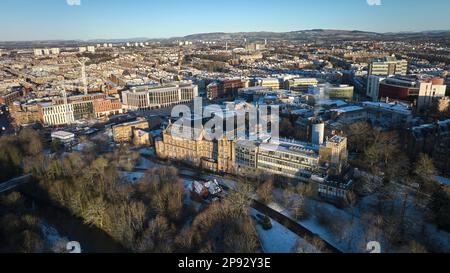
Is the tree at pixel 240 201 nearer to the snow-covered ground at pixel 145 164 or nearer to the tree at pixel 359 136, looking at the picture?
the snow-covered ground at pixel 145 164

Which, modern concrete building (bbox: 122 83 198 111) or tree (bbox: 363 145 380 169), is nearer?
tree (bbox: 363 145 380 169)

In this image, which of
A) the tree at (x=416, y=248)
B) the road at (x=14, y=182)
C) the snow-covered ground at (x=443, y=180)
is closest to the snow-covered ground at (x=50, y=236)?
the road at (x=14, y=182)

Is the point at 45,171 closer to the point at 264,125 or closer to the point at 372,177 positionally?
the point at 264,125

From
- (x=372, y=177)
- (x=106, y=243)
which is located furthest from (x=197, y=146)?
(x=372, y=177)

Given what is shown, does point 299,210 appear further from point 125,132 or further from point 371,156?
point 125,132

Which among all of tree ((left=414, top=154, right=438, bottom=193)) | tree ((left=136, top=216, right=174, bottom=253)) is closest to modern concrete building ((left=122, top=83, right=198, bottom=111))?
tree ((left=136, top=216, right=174, bottom=253))

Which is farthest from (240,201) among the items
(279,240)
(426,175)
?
(426,175)

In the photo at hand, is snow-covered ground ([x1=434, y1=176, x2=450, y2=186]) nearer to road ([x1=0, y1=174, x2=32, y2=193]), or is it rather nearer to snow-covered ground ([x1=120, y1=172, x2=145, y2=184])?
snow-covered ground ([x1=120, y1=172, x2=145, y2=184])

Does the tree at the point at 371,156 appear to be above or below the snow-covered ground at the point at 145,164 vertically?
above
